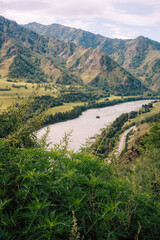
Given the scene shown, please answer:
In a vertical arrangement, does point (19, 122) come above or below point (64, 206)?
above

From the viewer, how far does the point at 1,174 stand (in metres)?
3.56

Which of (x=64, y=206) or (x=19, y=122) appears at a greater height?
(x=19, y=122)

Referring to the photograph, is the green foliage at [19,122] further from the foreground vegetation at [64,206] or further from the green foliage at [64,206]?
the green foliage at [64,206]

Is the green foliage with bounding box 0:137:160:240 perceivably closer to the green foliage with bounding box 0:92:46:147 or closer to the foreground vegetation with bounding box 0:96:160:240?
the foreground vegetation with bounding box 0:96:160:240

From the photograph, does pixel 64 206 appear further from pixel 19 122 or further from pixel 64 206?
A: pixel 19 122

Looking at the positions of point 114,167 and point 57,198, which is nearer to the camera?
point 57,198

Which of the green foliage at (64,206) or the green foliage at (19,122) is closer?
the green foliage at (64,206)

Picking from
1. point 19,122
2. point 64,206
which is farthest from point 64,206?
point 19,122

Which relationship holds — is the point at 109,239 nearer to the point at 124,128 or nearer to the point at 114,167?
the point at 114,167

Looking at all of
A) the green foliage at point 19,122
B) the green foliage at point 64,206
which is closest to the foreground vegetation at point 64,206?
the green foliage at point 64,206

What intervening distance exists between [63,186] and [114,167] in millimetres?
2074

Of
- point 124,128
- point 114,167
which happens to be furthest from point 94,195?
point 124,128

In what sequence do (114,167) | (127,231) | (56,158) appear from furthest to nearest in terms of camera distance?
(114,167)
(56,158)
(127,231)

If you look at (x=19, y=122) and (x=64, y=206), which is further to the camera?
(x=19, y=122)
